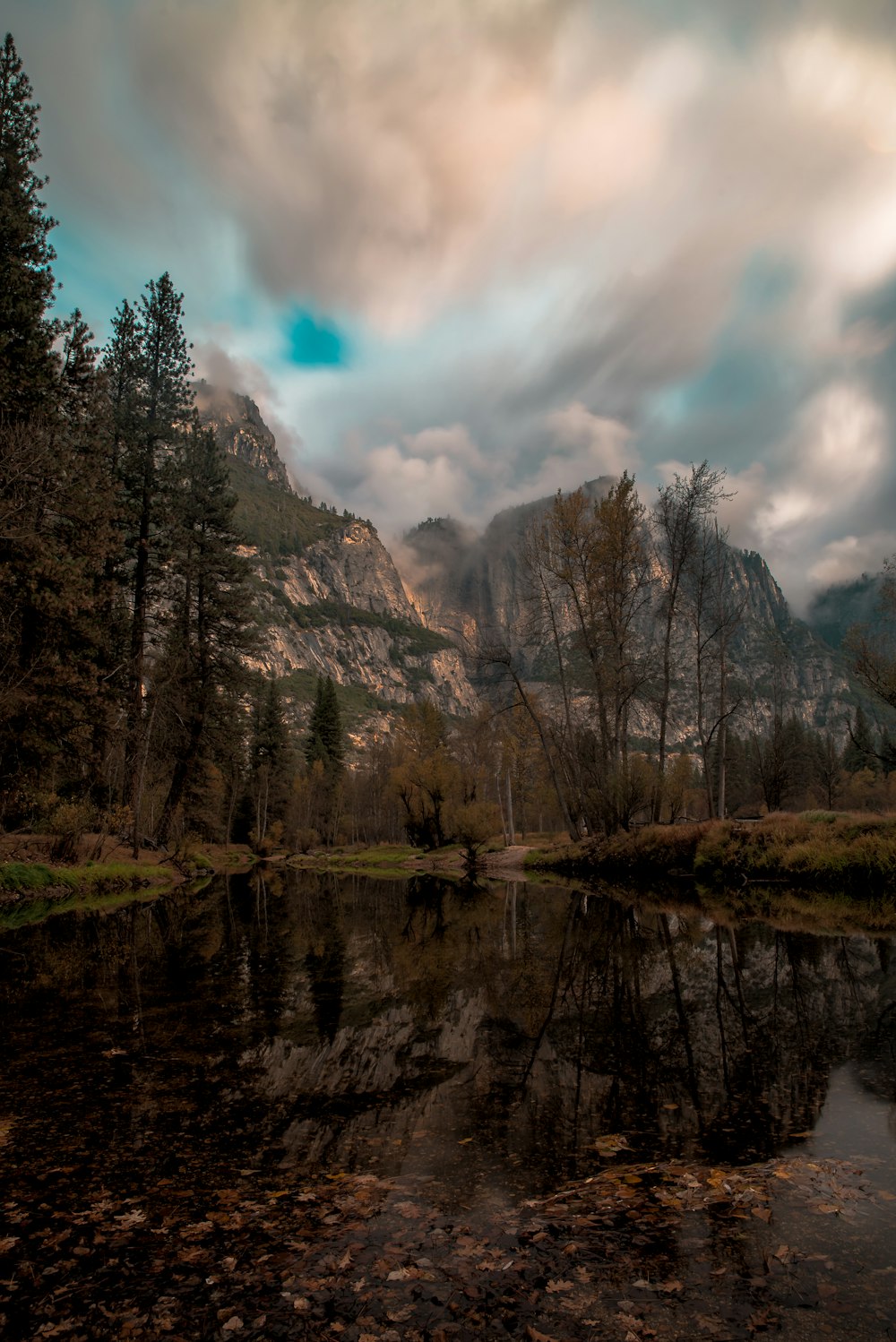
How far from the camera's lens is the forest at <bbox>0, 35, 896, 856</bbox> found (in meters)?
18.8

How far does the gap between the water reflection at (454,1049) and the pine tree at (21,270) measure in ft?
48.8

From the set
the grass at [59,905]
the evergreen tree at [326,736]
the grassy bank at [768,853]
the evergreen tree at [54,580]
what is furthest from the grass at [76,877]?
the evergreen tree at [326,736]

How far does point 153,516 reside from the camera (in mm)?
26906

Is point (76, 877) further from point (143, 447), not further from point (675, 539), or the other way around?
point (675, 539)

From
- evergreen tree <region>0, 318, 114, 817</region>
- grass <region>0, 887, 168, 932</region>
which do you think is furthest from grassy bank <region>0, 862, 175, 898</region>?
evergreen tree <region>0, 318, 114, 817</region>

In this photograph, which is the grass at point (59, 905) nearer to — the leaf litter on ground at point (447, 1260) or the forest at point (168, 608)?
the forest at point (168, 608)

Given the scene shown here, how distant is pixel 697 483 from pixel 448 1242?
26.5 metres

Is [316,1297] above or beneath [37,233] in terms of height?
beneath

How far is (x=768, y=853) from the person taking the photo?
1941cm

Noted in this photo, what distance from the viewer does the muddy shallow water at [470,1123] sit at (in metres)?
2.91

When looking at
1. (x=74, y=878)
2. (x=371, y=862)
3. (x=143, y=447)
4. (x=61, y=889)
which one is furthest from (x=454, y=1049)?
(x=371, y=862)

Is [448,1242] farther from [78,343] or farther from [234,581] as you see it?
[234,581]

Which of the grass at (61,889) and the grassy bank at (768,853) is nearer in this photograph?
the grassy bank at (768,853)

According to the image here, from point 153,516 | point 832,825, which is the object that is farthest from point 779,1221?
point 153,516
